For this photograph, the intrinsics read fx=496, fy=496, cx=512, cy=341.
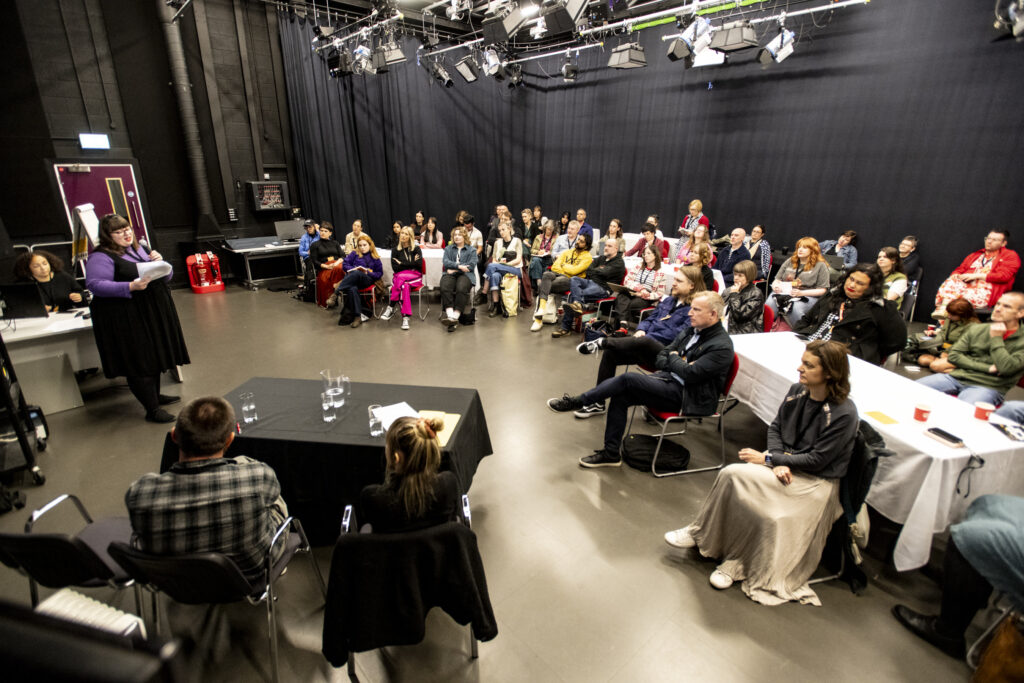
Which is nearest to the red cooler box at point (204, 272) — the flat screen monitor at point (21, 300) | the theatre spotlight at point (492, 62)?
the flat screen monitor at point (21, 300)

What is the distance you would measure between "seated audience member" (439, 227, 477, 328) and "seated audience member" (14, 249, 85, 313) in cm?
372

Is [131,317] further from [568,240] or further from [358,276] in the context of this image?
[568,240]

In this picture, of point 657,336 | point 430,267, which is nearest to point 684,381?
point 657,336

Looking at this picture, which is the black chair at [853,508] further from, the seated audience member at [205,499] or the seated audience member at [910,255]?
the seated audience member at [910,255]

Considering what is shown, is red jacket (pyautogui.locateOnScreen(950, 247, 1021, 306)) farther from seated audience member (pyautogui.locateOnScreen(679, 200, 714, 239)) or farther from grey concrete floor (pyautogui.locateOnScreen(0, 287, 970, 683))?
grey concrete floor (pyautogui.locateOnScreen(0, 287, 970, 683))

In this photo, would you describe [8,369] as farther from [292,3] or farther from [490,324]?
[292,3]

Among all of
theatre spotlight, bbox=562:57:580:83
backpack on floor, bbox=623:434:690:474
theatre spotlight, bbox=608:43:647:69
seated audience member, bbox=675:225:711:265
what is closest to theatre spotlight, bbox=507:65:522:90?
theatre spotlight, bbox=562:57:580:83

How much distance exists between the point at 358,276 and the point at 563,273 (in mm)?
2688

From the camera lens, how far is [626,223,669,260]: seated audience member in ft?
24.2

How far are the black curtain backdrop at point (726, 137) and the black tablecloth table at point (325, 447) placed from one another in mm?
6969

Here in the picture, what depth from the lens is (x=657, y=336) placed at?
3.98 metres

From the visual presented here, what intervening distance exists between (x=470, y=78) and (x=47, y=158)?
6.50m

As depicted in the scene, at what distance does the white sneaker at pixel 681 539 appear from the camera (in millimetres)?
2680

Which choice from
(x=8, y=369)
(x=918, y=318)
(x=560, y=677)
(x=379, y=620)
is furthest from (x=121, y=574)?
(x=918, y=318)
